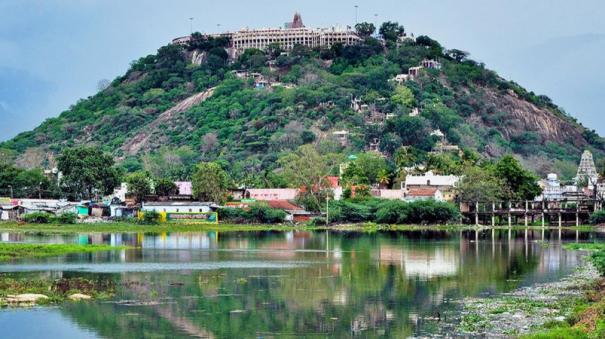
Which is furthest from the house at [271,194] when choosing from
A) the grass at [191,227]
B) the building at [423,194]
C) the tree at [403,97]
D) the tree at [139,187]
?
the tree at [403,97]

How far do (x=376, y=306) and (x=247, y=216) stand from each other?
233ft

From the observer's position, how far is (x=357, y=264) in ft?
201

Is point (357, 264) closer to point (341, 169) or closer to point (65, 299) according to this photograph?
point (65, 299)

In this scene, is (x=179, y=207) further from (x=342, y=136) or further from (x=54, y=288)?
(x=342, y=136)

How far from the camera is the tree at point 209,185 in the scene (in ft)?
388

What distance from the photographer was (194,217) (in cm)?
11088

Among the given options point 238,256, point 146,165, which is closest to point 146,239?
point 238,256

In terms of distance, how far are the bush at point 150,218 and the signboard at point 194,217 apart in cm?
277

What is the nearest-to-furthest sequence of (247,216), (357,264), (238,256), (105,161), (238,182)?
(357,264), (238,256), (247,216), (105,161), (238,182)

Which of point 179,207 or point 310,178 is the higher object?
point 310,178

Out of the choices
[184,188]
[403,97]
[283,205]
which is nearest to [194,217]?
[283,205]

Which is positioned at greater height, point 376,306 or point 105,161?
point 105,161

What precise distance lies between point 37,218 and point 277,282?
5792 centimetres

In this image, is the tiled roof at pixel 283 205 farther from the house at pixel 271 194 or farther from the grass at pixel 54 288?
the grass at pixel 54 288
